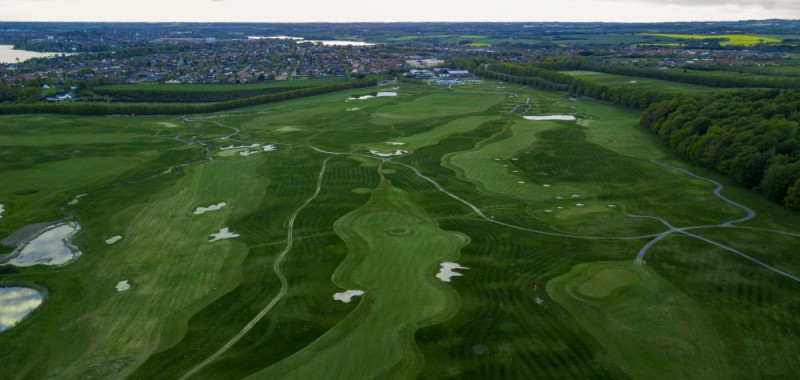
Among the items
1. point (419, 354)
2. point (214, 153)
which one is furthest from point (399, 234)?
point (214, 153)

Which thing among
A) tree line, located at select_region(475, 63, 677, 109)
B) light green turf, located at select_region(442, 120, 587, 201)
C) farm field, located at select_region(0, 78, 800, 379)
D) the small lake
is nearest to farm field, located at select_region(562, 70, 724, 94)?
tree line, located at select_region(475, 63, 677, 109)

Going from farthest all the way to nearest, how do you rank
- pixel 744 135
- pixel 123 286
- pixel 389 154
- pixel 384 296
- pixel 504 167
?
pixel 389 154, pixel 504 167, pixel 744 135, pixel 123 286, pixel 384 296

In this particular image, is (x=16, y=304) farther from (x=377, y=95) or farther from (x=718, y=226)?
(x=377, y=95)

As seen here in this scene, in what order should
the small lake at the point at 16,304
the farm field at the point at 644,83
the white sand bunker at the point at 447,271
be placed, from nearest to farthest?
1. the small lake at the point at 16,304
2. the white sand bunker at the point at 447,271
3. the farm field at the point at 644,83

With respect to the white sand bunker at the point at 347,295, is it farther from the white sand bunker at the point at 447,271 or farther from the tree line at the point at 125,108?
the tree line at the point at 125,108

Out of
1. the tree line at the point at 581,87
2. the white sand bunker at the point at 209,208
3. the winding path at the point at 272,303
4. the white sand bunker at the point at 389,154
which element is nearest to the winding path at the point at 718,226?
the winding path at the point at 272,303

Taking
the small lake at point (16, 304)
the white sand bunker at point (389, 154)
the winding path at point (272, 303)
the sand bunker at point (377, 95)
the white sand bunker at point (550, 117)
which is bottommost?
the small lake at point (16, 304)

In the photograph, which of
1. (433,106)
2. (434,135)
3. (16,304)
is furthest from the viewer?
(433,106)

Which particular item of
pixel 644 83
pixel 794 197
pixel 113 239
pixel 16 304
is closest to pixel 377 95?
pixel 644 83
